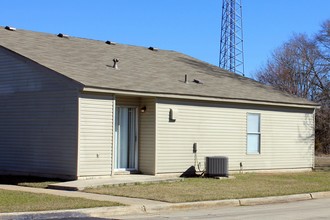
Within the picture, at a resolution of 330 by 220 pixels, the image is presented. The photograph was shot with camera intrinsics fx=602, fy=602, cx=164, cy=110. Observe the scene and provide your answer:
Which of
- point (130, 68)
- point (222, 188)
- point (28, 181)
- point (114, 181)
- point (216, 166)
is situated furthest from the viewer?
point (130, 68)

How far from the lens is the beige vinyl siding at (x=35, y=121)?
60.1ft

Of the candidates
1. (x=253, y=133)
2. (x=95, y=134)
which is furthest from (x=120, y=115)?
(x=253, y=133)

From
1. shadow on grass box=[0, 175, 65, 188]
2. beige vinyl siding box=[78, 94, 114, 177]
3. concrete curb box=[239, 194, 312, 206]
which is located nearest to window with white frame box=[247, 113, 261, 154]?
beige vinyl siding box=[78, 94, 114, 177]

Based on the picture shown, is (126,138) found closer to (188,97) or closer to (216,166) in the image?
(188,97)

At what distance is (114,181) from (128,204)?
14.7 feet

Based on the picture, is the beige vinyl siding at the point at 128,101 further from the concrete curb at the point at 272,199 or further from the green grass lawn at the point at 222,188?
the concrete curb at the point at 272,199

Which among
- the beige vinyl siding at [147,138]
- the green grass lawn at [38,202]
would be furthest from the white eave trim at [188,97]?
the green grass lawn at [38,202]

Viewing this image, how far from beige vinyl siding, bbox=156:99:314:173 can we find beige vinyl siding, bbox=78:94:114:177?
199 cm

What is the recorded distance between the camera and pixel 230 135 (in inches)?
890

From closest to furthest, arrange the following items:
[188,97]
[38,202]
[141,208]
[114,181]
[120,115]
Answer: [141,208] → [38,202] → [114,181] → [120,115] → [188,97]

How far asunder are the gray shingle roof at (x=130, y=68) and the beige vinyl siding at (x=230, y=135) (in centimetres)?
57

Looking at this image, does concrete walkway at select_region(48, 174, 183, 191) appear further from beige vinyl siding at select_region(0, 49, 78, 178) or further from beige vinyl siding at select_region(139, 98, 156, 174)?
beige vinyl siding at select_region(0, 49, 78, 178)

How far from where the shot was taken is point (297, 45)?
49000 mm

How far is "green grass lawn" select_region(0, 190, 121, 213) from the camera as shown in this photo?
12.3m
